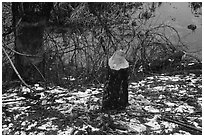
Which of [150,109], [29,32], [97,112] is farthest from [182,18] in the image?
[97,112]

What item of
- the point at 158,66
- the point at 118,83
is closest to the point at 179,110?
the point at 118,83

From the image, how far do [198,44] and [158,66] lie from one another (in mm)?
1292

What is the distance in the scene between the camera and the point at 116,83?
9.32 feet

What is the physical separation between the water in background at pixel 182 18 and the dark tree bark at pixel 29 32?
215 centimetres

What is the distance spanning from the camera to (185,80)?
410cm

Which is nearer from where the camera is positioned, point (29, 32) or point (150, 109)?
point (150, 109)

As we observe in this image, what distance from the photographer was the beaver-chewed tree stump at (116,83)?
2.83 metres

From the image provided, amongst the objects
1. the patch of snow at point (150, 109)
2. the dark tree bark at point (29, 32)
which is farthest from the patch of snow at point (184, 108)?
the dark tree bark at point (29, 32)

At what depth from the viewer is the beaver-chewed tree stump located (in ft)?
9.29

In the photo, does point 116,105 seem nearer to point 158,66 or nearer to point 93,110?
point 93,110

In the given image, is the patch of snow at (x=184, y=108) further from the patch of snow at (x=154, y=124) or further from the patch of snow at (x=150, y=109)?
the patch of snow at (x=154, y=124)

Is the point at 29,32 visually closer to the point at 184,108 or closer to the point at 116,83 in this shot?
the point at 116,83

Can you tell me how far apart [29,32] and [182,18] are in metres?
2.97

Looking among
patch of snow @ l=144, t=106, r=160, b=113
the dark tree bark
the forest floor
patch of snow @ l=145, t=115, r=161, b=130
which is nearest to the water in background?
the forest floor
